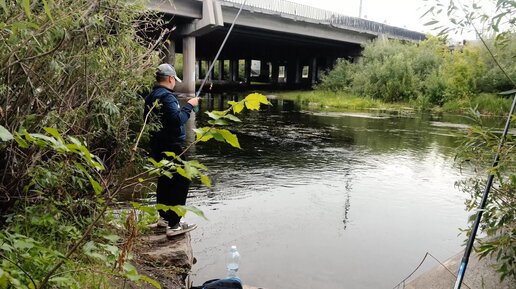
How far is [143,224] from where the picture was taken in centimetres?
433

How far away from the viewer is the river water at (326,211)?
15.8 ft

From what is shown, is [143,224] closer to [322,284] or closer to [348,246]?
[322,284]

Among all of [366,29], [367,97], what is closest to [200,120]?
[367,97]

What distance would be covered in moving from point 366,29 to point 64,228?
37.6 meters

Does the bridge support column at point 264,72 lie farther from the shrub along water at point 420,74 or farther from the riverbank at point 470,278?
the riverbank at point 470,278

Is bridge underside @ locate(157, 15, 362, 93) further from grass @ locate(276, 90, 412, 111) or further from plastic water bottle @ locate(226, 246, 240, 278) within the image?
plastic water bottle @ locate(226, 246, 240, 278)

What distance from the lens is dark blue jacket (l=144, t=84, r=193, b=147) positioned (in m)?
4.17

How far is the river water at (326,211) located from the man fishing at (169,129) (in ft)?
2.68

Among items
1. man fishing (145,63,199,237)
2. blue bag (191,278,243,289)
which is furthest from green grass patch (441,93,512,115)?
blue bag (191,278,243,289)

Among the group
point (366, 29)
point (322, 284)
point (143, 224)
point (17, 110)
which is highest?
point (366, 29)

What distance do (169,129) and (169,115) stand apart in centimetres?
16

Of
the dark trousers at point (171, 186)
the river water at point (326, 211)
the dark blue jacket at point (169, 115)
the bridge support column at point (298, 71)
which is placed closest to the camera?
the dark blue jacket at point (169, 115)

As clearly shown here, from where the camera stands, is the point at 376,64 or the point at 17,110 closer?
the point at 17,110

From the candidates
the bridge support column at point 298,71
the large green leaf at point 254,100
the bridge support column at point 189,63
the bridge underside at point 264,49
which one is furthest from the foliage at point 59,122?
the bridge support column at point 298,71
